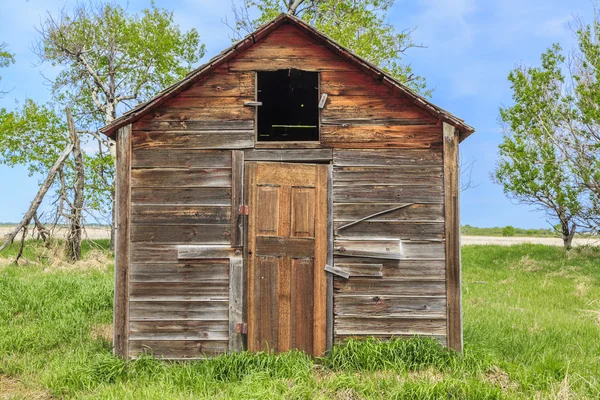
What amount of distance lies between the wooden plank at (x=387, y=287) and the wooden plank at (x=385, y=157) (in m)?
1.87

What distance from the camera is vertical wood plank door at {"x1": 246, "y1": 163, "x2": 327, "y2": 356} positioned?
302 inches

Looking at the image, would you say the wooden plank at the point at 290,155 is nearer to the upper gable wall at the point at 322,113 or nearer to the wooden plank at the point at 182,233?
the upper gable wall at the point at 322,113

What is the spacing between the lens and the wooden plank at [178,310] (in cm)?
770

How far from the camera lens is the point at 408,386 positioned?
6316 millimetres

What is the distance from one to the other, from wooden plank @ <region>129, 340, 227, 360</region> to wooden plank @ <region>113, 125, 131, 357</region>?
Result: 0.23 meters

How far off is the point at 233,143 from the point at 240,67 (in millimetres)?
1268

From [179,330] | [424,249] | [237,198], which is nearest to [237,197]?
[237,198]

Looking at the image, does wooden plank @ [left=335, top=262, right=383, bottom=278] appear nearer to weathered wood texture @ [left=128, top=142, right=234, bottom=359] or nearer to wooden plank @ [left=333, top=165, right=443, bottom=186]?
wooden plank @ [left=333, top=165, right=443, bottom=186]

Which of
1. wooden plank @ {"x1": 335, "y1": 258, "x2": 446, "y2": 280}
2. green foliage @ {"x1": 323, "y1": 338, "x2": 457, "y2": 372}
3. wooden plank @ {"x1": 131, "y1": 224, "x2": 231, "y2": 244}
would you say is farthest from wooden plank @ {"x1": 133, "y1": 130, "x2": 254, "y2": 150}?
green foliage @ {"x1": 323, "y1": 338, "x2": 457, "y2": 372}

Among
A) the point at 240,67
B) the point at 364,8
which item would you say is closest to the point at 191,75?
the point at 240,67

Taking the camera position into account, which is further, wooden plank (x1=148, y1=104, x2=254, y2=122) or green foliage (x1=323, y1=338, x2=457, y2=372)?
wooden plank (x1=148, y1=104, x2=254, y2=122)

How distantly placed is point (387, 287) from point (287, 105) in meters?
5.50

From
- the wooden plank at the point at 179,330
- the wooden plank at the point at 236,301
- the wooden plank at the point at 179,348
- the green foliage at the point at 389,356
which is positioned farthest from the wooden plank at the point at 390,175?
the wooden plank at the point at 179,348

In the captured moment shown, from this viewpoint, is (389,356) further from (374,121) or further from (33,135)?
(33,135)
